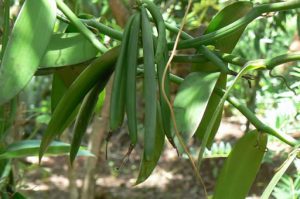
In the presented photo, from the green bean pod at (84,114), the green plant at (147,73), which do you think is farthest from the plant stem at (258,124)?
the green bean pod at (84,114)

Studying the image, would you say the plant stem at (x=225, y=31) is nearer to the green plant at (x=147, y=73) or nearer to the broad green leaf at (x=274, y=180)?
the green plant at (x=147, y=73)

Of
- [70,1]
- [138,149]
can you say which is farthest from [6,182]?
[138,149]

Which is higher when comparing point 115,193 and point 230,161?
point 230,161

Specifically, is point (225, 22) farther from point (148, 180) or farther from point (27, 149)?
point (148, 180)

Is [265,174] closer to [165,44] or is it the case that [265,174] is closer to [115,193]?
[115,193]

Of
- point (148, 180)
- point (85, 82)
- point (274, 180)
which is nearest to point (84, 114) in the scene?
point (85, 82)

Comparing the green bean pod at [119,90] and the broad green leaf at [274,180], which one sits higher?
the green bean pod at [119,90]
